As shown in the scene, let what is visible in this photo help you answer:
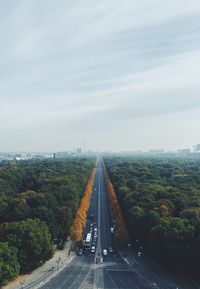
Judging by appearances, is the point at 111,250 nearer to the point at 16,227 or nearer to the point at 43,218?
the point at 43,218

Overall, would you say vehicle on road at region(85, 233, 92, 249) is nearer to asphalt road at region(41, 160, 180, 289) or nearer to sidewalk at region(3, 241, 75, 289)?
asphalt road at region(41, 160, 180, 289)

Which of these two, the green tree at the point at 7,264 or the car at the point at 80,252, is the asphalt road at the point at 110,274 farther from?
the green tree at the point at 7,264

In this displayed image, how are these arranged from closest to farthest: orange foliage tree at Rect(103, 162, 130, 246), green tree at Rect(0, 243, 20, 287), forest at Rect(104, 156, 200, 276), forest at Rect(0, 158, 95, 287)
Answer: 1. green tree at Rect(0, 243, 20, 287)
2. forest at Rect(0, 158, 95, 287)
3. forest at Rect(104, 156, 200, 276)
4. orange foliage tree at Rect(103, 162, 130, 246)

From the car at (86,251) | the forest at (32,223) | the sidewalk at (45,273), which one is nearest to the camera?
the sidewalk at (45,273)

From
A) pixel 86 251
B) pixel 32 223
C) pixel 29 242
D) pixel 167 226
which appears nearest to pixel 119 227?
pixel 86 251

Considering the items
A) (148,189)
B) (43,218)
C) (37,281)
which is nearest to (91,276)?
(37,281)

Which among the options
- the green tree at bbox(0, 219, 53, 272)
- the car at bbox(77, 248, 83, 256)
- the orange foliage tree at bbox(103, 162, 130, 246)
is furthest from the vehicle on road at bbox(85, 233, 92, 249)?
the green tree at bbox(0, 219, 53, 272)

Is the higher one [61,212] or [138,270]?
[61,212]

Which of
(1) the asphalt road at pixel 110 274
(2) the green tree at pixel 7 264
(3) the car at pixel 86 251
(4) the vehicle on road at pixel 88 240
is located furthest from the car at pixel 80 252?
(2) the green tree at pixel 7 264
